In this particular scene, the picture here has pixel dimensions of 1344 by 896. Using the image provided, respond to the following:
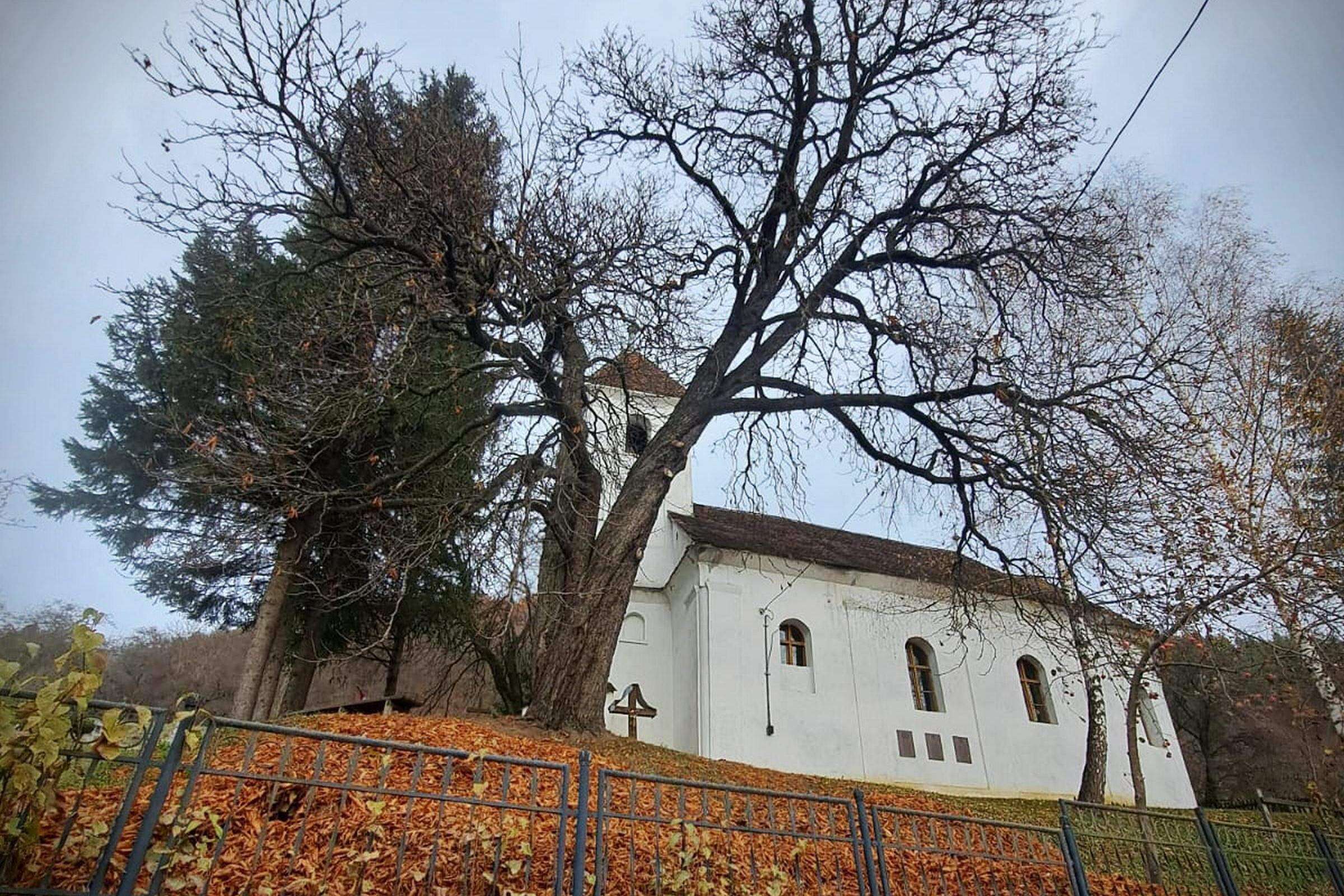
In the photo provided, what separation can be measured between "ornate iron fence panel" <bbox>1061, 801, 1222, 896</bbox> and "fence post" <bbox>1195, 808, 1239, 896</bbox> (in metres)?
0.02

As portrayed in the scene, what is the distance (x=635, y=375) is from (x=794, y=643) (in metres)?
9.93

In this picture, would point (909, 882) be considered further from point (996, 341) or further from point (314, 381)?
point (314, 381)

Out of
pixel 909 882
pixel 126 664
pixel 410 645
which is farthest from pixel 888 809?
pixel 126 664

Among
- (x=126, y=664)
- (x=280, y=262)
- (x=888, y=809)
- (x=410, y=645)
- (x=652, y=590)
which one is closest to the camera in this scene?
(x=888, y=809)

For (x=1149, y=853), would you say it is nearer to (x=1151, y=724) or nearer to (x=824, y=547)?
(x=824, y=547)

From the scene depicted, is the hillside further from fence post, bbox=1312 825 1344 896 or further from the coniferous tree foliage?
fence post, bbox=1312 825 1344 896

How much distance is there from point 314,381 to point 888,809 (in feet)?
23.8

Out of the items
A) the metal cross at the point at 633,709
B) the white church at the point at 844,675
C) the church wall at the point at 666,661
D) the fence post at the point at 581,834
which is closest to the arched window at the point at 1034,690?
the white church at the point at 844,675

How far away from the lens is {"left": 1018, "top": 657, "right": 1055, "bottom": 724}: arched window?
63.5 ft

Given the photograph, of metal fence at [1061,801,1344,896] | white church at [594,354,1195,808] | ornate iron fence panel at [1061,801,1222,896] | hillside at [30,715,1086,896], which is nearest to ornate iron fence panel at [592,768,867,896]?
hillside at [30,715,1086,896]

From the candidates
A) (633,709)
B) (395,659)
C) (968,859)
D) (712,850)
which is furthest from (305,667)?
(968,859)

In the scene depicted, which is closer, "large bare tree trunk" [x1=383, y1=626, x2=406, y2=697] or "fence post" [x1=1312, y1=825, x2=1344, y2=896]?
"fence post" [x1=1312, y1=825, x2=1344, y2=896]

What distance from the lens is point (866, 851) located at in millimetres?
5070

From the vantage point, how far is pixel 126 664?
74.7 ft
